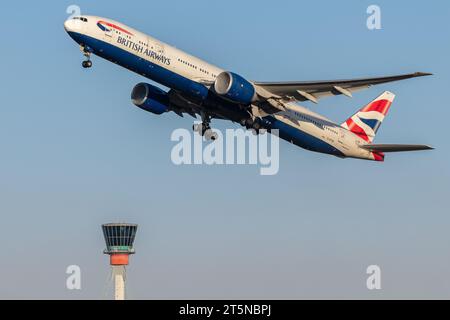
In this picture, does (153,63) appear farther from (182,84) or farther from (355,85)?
(355,85)

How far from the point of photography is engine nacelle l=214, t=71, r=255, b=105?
60.6 m

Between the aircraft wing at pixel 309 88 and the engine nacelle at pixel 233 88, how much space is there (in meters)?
1.70

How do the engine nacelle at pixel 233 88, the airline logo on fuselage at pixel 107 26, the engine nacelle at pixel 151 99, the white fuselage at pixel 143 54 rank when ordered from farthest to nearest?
the engine nacelle at pixel 151 99 → the engine nacelle at pixel 233 88 → the airline logo on fuselage at pixel 107 26 → the white fuselage at pixel 143 54

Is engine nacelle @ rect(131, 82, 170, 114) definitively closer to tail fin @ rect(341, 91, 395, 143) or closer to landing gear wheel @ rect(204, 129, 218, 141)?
landing gear wheel @ rect(204, 129, 218, 141)

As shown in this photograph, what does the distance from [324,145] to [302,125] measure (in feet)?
9.99

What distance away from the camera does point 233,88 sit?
60.6 metres

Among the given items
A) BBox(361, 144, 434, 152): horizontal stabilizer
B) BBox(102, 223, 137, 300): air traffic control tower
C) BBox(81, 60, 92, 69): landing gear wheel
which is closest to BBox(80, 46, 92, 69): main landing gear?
BBox(81, 60, 92, 69): landing gear wheel

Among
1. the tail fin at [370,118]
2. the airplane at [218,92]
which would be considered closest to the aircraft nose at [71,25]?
the airplane at [218,92]

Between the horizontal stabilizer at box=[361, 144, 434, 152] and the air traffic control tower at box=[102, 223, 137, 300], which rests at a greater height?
the horizontal stabilizer at box=[361, 144, 434, 152]

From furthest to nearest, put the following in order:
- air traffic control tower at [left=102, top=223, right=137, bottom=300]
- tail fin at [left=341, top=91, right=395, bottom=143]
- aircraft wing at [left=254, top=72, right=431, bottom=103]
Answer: air traffic control tower at [left=102, top=223, right=137, bottom=300] < tail fin at [left=341, top=91, right=395, bottom=143] < aircraft wing at [left=254, top=72, right=431, bottom=103]

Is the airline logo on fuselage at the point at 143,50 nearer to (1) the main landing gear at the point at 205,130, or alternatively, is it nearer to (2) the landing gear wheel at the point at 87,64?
(2) the landing gear wheel at the point at 87,64

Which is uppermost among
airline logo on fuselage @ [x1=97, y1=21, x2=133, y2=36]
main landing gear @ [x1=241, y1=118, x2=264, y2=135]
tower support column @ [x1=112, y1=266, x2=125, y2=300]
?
airline logo on fuselage @ [x1=97, y1=21, x2=133, y2=36]

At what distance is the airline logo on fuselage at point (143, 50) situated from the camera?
5938cm
